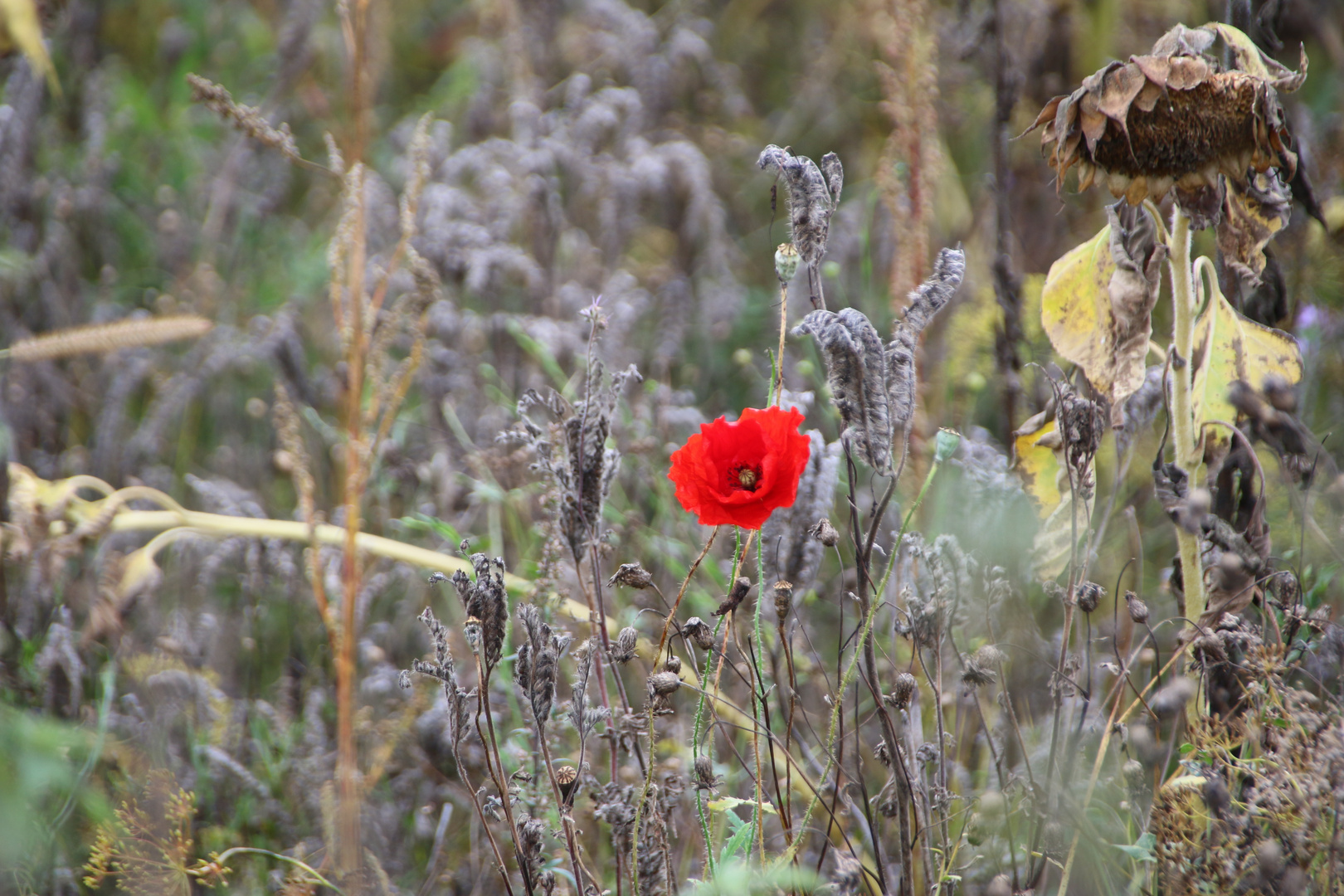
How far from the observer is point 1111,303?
3.43 feet

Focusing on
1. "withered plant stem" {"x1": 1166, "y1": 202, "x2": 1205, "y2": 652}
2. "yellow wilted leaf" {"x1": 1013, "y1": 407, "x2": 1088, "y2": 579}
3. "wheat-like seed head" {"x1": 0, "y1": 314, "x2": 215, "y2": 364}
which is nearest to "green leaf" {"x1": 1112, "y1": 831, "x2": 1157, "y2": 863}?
"withered plant stem" {"x1": 1166, "y1": 202, "x2": 1205, "y2": 652}

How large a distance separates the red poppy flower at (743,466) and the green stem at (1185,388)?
0.46 meters

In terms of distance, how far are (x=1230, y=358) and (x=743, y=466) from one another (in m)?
0.59

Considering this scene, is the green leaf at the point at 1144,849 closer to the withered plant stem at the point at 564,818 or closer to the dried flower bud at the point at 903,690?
the dried flower bud at the point at 903,690

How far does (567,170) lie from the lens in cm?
255

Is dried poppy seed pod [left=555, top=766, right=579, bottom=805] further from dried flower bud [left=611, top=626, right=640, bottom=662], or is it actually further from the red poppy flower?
the red poppy flower

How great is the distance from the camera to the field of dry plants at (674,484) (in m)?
0.95

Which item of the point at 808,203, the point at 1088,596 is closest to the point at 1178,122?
the point at 808,203

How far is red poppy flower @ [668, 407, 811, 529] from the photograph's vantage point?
0.85 metres

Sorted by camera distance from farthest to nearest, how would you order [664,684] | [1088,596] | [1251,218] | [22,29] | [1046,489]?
[22,29]
[1046,489]
[1251,218]
[1088,596]
[664,684]

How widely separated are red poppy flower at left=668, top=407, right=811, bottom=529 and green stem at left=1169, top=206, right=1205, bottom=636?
46 cm

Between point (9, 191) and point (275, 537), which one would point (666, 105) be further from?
point (275, 537)

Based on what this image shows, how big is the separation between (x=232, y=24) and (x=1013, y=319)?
10.2 feet

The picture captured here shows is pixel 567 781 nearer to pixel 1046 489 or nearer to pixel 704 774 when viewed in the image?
pixel 704 774
